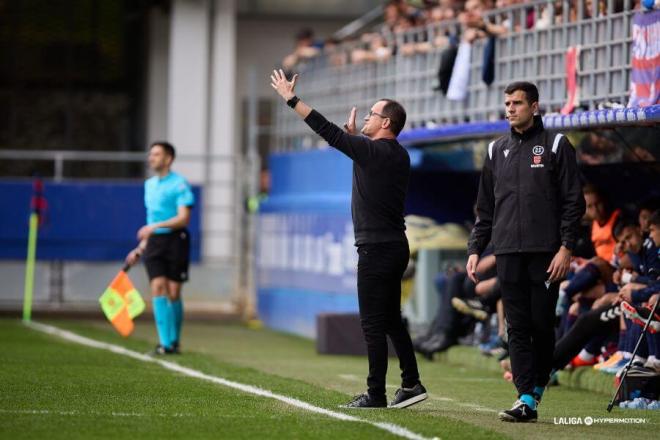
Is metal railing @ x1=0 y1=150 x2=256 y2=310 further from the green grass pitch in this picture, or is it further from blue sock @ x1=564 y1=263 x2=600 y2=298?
blue sock @ x1=564 y1=263 x2=600 y2=298

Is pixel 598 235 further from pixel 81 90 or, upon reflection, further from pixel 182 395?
pixel 81 90

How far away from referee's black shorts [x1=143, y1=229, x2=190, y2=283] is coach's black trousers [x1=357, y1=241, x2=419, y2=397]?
5.83 meters

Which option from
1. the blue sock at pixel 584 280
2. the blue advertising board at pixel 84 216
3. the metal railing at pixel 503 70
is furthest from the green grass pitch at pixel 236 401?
the blue advertising board at pixel 84 216

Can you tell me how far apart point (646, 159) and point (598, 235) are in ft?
5.01

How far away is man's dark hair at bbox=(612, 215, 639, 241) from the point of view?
13.5m

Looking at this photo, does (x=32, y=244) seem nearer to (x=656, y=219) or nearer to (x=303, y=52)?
(x=303, y=52)

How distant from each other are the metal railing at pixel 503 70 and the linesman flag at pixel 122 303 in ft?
12.3

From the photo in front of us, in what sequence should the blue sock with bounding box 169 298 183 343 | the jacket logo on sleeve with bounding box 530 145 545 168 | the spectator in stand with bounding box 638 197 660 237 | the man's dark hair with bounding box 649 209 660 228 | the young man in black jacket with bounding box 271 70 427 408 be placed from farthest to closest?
1. the blue sock with bounding box 169 298 183 343
2. the spectator in stand with bounding box 638 197 660 237
3. the man's dark hair with bounding box 649 209 660 228
4. the young man in black jacket with bounding box 271 70 427 408
5. the jacket logo on sleeve with bounding box 530 145 545 168

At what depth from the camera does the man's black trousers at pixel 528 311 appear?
32.6ft

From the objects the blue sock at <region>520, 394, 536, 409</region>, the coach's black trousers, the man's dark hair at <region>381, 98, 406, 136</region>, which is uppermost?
the man's dark hair at <region>381, 98, 406, 136</region>

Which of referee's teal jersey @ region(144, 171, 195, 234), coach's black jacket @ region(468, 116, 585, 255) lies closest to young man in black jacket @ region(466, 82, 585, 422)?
coach's black jacket @ region(468, 116, 585, 255)

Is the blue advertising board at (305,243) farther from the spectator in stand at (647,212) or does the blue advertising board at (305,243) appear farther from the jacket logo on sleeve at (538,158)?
the jacket logo on sleeve at (538,158)

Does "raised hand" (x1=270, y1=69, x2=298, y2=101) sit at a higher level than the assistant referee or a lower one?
higher

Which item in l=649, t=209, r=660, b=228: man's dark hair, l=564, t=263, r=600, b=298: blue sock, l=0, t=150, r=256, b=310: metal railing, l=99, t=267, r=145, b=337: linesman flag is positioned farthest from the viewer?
l=0, t=150, r=256, b=310: metal railing
